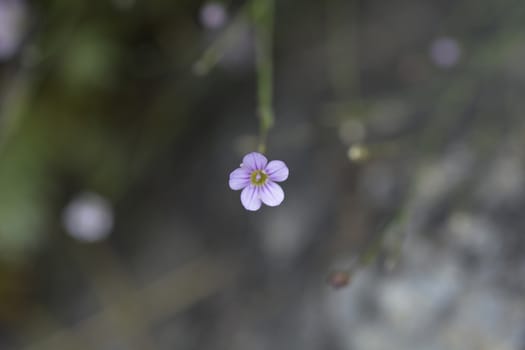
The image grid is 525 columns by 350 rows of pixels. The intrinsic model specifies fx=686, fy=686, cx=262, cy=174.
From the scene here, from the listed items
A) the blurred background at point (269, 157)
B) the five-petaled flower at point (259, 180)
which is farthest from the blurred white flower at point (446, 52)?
the five-petaled flower at point (259, 180)

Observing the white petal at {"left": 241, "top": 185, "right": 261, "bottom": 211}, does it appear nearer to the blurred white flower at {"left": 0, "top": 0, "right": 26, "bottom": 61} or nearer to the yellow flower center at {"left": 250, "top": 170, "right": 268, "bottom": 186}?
the yellow flower center at {"left": 250, "top": 170, "right": 268, "bottom": 186}

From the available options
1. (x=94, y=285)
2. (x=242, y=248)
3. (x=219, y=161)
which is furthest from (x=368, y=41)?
(x=94, y=285)

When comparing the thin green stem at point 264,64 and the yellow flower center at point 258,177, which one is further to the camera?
the thin green stem at point 264,64

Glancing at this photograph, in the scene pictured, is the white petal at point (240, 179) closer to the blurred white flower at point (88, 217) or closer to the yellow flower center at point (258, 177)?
the yellow flower center at point (258, 177)

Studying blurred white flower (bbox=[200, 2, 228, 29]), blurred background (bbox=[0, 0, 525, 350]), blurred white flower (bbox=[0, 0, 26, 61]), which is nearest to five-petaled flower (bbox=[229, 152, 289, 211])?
blurred background (bbox=[0, 0, 525, 350])

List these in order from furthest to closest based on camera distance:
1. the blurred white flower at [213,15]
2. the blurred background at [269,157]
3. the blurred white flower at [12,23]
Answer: the blurred white flower at [12,23]
the blurred white flower at [213,15]
the blurred background at [269,157]

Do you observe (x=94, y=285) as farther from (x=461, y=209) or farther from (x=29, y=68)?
(x=461, y=209)

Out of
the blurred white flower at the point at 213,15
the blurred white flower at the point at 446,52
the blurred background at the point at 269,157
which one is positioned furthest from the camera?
the blurred white flower at the point at 446,52
